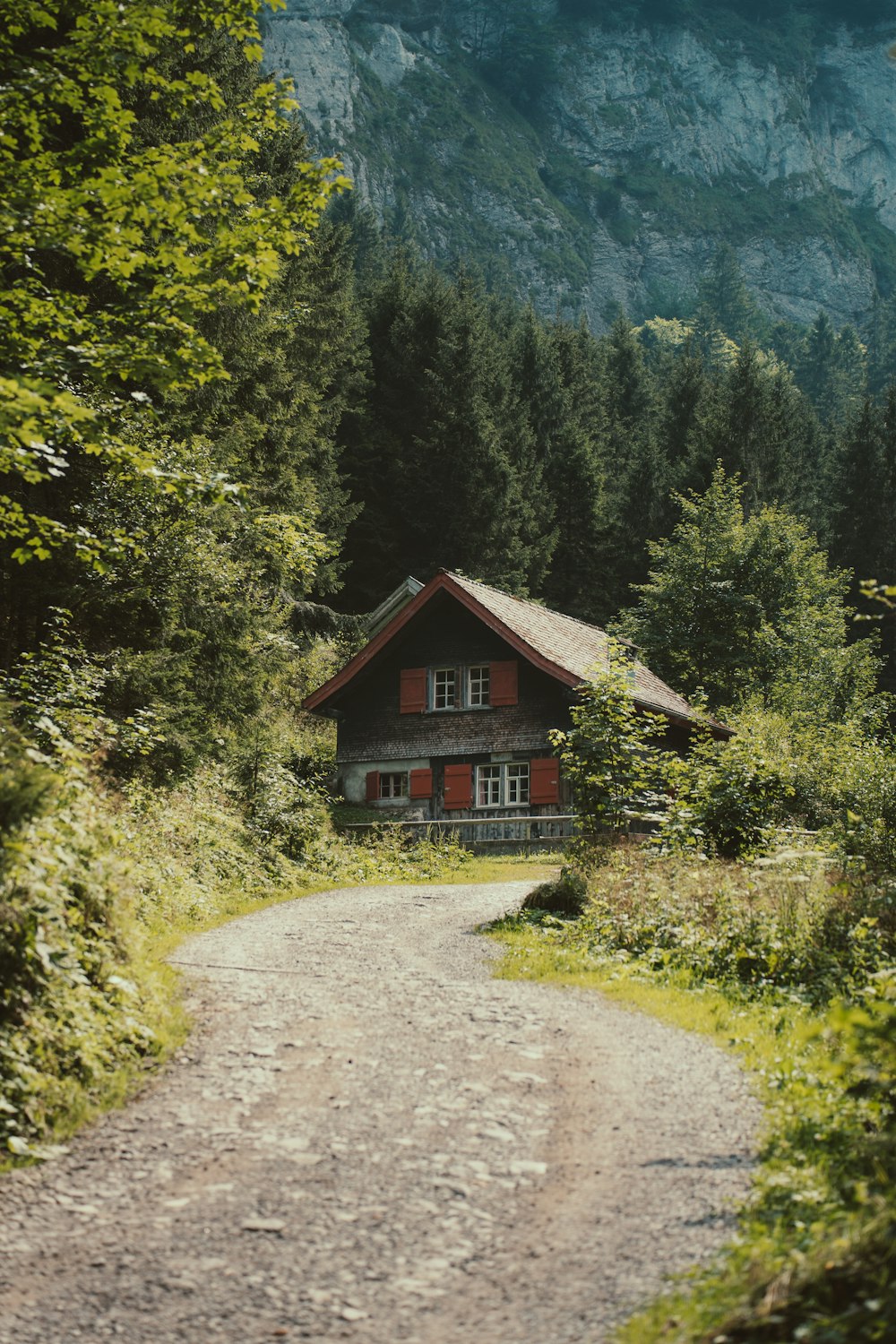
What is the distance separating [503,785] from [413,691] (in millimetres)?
3427

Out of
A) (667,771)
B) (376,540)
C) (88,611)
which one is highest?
(376,540)

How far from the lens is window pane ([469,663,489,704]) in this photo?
102 ft

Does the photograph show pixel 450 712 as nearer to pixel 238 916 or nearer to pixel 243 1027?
pixel 238 916

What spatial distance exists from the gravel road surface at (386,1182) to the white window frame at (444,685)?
21.6m

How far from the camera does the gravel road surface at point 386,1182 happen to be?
5109 mm

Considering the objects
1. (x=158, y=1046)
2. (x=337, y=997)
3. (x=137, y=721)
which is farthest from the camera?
(x=137, y=721)

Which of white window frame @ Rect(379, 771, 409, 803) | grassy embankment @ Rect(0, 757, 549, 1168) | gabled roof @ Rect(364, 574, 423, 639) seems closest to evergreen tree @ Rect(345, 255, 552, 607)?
gabled roof @ Rect(364, 574, 423, 639)

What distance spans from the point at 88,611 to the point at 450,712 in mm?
15622

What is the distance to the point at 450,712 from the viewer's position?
1232 inches

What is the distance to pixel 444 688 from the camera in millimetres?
31547

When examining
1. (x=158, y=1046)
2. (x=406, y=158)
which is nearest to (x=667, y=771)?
(x=158, y=1046)

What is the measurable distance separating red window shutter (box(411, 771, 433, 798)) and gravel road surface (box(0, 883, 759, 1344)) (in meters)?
21.2

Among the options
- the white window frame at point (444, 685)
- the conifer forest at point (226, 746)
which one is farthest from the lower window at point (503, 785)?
the conifer forest at point (226, 746)

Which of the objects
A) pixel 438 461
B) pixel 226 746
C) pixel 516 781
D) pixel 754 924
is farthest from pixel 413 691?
pixel 754 924
